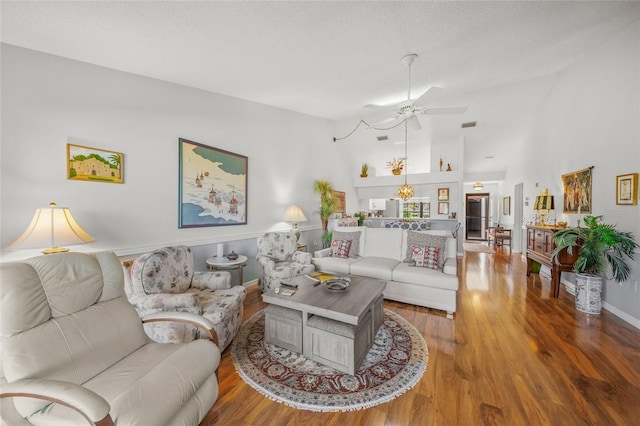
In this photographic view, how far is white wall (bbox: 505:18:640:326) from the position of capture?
105 inches

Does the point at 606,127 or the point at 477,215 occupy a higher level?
the point at 606,127

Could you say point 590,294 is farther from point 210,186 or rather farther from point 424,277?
point 210,186

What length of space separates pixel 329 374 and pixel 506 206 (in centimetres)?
886

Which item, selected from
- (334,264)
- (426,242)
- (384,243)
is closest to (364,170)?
(384,243)

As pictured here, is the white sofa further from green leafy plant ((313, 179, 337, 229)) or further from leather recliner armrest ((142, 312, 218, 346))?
leather recliner armrest ((142, 312, 218, 346))

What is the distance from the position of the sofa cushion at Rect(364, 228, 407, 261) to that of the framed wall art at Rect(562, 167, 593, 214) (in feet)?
8.68

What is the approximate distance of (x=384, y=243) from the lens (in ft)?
12.8

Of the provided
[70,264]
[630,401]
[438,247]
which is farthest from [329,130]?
[630,401]

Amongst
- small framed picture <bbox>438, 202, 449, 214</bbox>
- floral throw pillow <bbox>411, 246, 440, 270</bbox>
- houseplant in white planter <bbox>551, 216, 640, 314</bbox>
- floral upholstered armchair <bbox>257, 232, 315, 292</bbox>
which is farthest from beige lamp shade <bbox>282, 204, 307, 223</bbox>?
small framed picture <bbox>438, 202, 449, 214</bbox>

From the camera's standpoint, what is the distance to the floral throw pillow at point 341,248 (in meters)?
3.84

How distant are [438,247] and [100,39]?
4.27 meters

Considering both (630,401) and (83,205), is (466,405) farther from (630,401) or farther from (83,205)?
(83,205)

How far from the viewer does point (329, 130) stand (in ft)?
19.5

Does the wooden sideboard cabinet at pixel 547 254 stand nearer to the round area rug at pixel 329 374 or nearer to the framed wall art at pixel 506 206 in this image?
the round area rug at pixel 329 374
